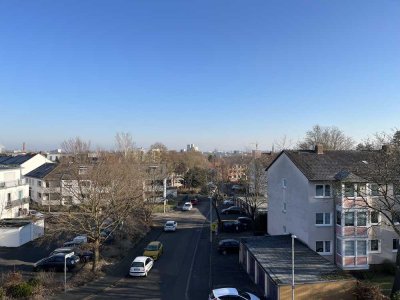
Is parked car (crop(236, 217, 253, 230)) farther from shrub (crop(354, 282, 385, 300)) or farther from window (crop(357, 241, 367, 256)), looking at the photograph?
shrub (crop(354, 282, 385, 300))

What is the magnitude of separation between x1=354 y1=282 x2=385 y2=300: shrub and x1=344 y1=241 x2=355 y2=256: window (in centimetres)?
886

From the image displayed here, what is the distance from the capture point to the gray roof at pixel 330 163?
31.7 metres

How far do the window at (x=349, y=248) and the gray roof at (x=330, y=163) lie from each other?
5.46 metres

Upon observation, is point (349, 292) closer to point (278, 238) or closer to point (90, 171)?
point (278, 238)

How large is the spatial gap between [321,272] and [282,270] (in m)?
2.48

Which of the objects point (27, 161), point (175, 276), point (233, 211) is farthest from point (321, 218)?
point (27, 161)

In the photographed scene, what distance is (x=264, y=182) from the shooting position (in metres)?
55.7

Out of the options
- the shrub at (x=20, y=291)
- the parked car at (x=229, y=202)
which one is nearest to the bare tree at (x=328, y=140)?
the parked car at (x=229, y=202)

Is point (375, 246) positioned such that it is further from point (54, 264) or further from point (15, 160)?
point (15, 160)

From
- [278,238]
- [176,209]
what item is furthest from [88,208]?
[176,209]

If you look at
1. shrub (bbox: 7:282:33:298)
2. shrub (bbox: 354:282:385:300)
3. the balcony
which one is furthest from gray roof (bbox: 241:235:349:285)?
the balcony

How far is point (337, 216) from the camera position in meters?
32.1

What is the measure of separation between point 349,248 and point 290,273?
32.0 ft

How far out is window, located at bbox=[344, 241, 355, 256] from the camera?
3142 centimetres
